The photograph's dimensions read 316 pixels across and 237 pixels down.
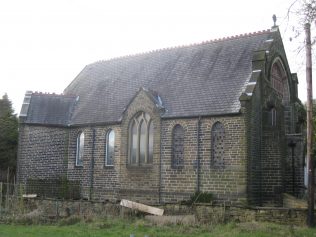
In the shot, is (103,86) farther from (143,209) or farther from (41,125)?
(143,209)

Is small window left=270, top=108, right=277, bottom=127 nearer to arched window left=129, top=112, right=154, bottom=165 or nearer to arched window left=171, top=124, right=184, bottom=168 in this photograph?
arched window left=171, top=124, right=184, bottom=168

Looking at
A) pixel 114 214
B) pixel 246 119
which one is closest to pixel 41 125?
pixel 114 214

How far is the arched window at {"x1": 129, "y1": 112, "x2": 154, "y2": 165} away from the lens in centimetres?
2728

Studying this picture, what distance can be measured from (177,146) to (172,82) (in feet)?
15.3

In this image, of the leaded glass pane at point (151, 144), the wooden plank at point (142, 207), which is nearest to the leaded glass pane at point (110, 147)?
the leaded glass pane at point (151, 144)

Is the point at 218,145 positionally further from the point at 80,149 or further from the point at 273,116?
the point at 80,149

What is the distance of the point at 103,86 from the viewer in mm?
33094

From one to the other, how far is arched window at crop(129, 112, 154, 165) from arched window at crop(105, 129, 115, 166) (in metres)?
1.51

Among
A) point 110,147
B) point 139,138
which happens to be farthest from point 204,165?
point 110,147

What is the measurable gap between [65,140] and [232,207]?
15.4 metres

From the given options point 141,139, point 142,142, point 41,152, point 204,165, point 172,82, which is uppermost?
point 172,82

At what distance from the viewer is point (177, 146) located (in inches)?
1027

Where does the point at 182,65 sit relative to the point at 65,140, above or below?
above

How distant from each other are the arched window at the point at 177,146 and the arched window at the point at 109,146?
4.64m
